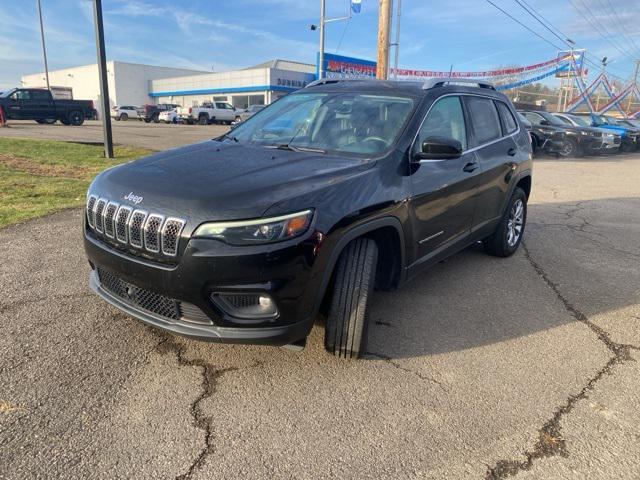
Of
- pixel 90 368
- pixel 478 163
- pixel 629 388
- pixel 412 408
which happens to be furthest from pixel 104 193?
pixel 629 388

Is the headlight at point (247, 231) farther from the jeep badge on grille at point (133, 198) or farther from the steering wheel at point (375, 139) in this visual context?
the steering wheel at point (375, 139)

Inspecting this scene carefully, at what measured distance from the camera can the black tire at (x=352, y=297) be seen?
2.92 meters

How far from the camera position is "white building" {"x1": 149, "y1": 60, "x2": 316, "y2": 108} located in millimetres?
49719

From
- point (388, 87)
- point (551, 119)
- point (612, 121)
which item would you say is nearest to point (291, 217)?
point (388, 87)

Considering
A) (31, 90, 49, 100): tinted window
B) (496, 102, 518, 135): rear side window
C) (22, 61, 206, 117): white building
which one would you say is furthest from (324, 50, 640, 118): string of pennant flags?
(22, 61, 206, 117): white building

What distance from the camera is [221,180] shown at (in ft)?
9.18

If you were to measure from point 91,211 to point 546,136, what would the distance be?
61.7ft

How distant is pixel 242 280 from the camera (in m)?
2.50

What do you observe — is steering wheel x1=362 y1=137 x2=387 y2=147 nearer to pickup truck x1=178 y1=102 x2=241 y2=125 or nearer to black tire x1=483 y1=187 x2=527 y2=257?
black tire x1=483 y1=187 x2=527 y2=257

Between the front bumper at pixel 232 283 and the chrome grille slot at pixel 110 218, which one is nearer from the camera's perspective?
the front bumper at pixel 232 283

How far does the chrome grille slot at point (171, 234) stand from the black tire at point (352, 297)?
0.95 meters

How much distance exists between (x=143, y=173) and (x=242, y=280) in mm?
1072

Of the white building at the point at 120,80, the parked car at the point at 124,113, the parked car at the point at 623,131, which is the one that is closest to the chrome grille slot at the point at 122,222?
the parked car at the point at 623,131

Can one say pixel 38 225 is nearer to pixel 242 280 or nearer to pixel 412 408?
pixel 242 280
